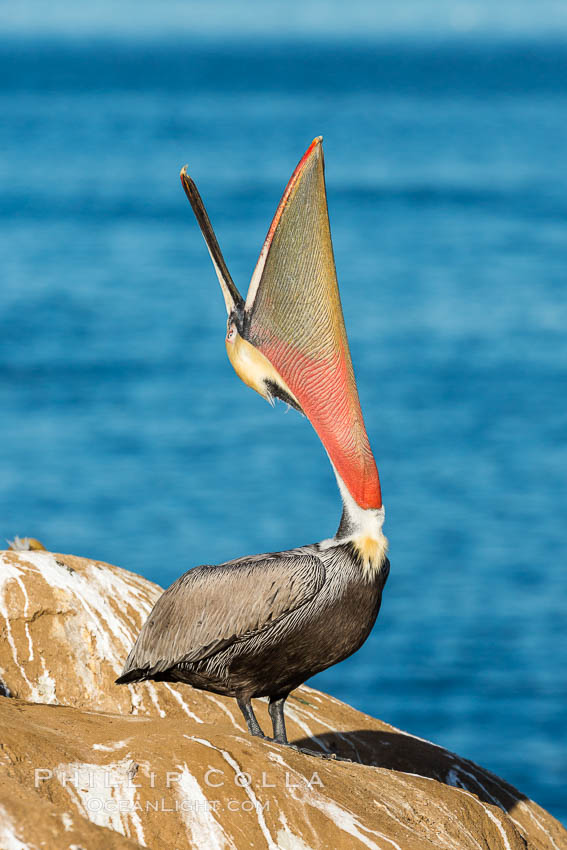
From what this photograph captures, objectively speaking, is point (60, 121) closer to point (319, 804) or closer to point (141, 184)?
point (141, 184)

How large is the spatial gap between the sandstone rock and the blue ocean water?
12.2 meters

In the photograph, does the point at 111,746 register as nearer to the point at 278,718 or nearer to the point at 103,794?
the point at 103,794

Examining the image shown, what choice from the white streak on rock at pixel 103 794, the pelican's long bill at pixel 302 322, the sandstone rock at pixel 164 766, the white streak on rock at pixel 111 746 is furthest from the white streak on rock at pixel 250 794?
the pelican's long bill at pixel 302 322

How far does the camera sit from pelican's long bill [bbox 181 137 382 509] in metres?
7.73

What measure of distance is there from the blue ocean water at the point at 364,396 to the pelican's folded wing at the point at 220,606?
45.6ft

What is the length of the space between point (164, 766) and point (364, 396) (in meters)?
33.0

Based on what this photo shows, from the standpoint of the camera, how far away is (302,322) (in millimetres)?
7812

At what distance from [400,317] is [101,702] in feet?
119

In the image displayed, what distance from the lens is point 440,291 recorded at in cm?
5038

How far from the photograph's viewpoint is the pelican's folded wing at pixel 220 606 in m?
7.46

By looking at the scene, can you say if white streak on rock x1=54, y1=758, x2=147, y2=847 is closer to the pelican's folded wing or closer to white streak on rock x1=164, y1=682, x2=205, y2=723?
the pelican's folded wing

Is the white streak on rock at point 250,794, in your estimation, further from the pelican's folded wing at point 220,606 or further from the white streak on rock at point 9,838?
the white streak on rock at point 9,838

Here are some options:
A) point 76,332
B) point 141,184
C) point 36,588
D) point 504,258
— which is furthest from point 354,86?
point 36,588

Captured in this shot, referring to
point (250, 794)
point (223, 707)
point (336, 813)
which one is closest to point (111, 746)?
point (250, 794)
